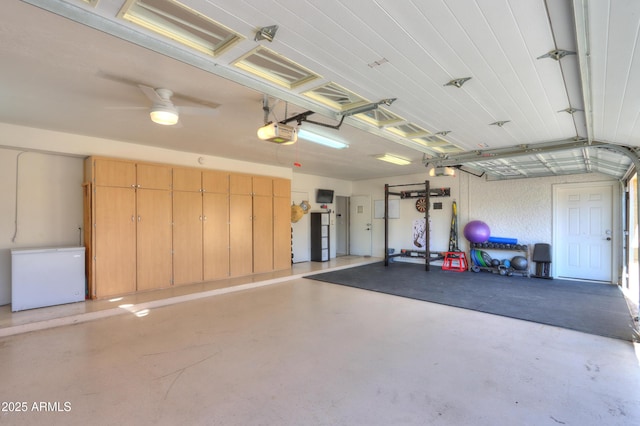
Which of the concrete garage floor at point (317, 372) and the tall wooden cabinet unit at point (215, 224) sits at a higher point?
the tall wooden cabinet unit at point (215, 224)

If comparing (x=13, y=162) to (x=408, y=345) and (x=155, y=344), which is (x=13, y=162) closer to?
(x=155, y=344)

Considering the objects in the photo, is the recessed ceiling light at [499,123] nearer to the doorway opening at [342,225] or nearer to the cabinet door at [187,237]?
the cabinet door at [187,237]

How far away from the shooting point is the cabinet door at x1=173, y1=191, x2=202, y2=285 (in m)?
5.60

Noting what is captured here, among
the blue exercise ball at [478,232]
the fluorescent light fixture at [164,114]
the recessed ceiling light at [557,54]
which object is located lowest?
the blue exercise ball at [478,232]

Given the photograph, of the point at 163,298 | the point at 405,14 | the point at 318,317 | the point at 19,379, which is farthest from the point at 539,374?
the point at 163,298

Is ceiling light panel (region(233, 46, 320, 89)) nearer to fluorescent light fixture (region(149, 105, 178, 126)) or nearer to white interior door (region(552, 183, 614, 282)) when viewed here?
fluorescent light fixture (region(149, 105, 178, 126))

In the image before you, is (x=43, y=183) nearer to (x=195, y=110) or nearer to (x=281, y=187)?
(x=195, y=110)

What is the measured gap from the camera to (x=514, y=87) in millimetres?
2645

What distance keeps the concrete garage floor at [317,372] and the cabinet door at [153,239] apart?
3.90 ft

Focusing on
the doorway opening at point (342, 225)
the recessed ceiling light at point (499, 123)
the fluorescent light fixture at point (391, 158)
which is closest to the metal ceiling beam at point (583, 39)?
the recessed ceiling light at point (499, 123)

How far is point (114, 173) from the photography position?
491 centimetres

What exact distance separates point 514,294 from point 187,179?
20.6ft

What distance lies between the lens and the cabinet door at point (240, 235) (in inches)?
252

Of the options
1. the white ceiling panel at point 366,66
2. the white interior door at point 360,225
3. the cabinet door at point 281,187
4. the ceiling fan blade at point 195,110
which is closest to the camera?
the white ceiling panel at point 366,66
